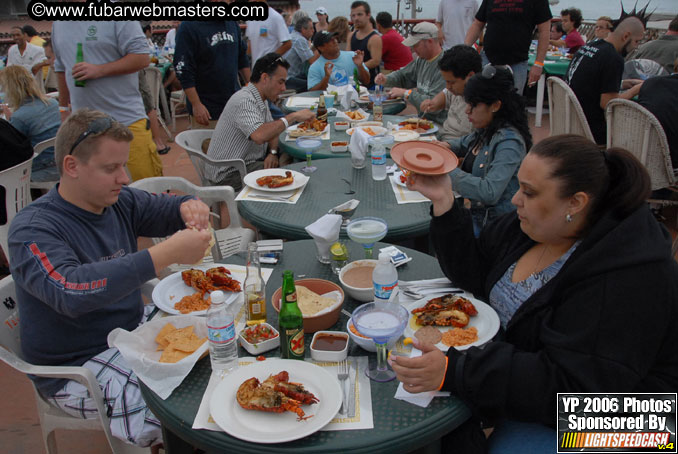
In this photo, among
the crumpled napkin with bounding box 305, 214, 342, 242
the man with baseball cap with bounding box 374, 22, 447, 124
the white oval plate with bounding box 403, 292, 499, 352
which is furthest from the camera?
the man with baseball cap with bounding box 374, 22, 447, 124

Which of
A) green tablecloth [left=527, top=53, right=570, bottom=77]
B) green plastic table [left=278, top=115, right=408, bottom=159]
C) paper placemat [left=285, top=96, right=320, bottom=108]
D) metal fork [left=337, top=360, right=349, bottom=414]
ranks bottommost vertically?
metal fork [left=337, top=360, right=349, bottom=414]

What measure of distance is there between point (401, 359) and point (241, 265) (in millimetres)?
1027

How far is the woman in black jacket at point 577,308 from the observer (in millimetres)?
1398

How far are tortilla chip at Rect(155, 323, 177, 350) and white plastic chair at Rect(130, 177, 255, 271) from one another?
1253 mm

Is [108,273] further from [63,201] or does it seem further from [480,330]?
[480,330]

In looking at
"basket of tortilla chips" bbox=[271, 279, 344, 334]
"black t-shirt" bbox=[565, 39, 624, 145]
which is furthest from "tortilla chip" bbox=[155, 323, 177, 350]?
"black t-shirt" bbox=[565, 39, 624, 145]

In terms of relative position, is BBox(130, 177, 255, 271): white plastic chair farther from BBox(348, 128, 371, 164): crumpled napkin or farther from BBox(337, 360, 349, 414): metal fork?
BBox(337, 360, 349, 414): metal fork

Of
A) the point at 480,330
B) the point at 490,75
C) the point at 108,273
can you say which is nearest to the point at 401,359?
the point at 480,330

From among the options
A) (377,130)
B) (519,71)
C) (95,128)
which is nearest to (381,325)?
(95,128)

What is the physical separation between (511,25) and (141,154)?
14.3 feet

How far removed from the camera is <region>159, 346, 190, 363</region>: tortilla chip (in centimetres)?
159

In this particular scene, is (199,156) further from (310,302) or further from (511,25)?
(511,25)

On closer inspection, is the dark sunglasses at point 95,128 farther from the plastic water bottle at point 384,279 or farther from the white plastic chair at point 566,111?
the white plastic chair at point 566,111

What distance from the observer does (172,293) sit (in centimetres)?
200
